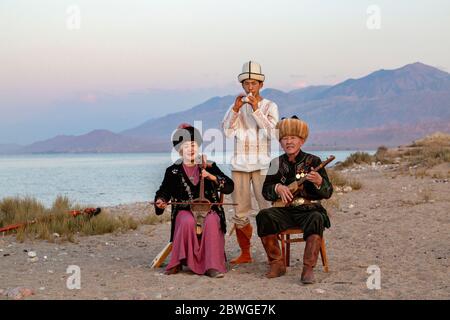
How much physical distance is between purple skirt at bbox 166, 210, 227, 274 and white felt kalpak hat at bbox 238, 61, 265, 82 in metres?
1.51

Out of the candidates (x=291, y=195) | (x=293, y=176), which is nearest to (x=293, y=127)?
(x=293, y=176)

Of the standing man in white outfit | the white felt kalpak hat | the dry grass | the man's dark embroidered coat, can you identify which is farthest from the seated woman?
the dry grass

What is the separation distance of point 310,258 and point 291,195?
2.11ft

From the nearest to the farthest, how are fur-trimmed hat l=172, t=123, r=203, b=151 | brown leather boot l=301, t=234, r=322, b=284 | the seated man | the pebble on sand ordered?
the pebble on sand < brown leather boot l=301, t=234, r=322, b=284 < the seated man < fur-trimmed hat l=172, t=123, r=203, b=151

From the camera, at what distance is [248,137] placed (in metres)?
6.44

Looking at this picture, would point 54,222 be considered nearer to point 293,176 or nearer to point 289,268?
point 289,268

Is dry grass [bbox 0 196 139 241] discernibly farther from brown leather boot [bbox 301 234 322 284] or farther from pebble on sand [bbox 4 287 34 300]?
brown leather boot [bbox 301 234 322 284]

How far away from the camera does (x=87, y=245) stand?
8.30 metres

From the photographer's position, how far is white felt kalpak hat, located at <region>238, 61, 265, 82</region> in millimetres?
6266

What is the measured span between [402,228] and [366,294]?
11.9 ft

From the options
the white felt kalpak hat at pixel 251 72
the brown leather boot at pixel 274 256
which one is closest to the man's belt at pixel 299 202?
the brown leather boot at pixel 274 256

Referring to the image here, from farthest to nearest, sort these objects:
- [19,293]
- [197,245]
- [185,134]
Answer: [185,134], [197,245], [19,293]
